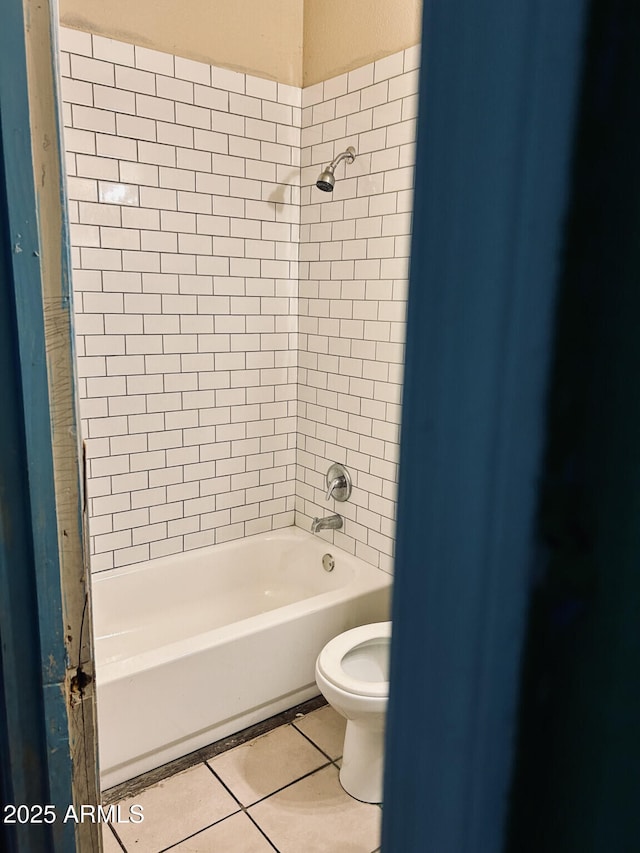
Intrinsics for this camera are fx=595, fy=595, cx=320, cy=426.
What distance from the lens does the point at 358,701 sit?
69.0 inches

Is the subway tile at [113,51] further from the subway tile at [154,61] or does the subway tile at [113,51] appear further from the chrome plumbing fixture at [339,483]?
the chrome plumbing fixture at [339,483]


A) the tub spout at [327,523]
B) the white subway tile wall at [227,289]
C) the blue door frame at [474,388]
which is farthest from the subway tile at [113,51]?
the blue door frame at [474,388]

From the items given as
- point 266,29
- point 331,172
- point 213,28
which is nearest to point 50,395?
point 331,172

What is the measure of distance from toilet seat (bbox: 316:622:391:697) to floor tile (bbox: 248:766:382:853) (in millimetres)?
356

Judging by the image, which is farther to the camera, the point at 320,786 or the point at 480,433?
the point at 320,786

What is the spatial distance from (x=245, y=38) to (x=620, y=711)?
2.79m

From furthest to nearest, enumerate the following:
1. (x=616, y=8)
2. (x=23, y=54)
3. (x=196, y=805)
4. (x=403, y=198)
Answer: (x=403, y=198) → (x=196, y=805) → (x=23, y=54) → (x=616, y=8)

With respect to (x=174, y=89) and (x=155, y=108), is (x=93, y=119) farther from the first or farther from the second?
(x=174, y=89)

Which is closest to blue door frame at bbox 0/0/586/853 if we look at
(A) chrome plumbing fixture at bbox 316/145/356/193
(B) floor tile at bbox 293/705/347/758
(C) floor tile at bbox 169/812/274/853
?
(C) floor tile at bbox 169/812/274/853

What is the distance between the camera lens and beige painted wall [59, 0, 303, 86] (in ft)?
6.88

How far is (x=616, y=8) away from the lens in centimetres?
19

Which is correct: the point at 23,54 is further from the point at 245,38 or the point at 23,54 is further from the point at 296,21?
the point at 296,21

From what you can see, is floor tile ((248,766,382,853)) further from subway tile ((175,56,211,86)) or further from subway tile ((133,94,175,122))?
subway tile ((175,56,211,86))

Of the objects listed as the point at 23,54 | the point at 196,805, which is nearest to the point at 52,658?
the point at 23,54
